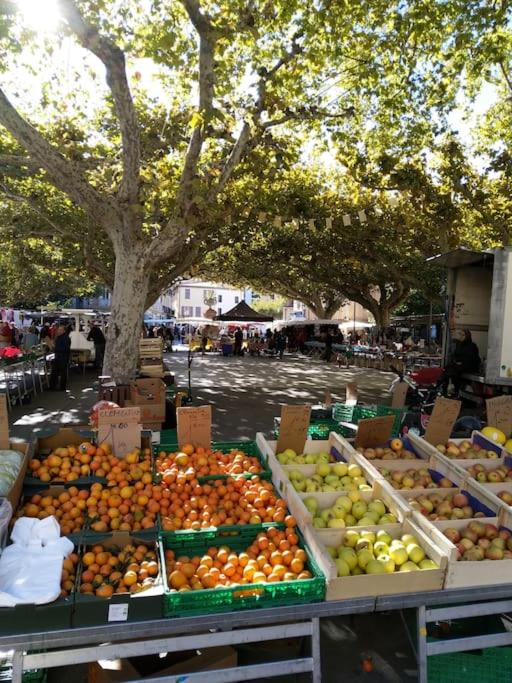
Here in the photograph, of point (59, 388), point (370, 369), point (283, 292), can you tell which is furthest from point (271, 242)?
point (283, 292)

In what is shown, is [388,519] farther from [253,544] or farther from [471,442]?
[471,442]

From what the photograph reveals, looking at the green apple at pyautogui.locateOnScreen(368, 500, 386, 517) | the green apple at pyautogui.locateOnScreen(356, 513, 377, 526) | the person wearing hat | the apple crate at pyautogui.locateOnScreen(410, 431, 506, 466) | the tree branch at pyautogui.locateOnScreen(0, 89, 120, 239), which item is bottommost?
the green apple at pyautogui.locateOnScreen(356, 513, 377, 526)

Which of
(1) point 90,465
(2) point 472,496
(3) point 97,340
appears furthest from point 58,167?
(3) point 97,340

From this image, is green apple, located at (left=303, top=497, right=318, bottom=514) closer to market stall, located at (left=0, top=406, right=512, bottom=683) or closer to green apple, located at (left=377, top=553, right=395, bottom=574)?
market stall, located at (left=0, top=406, right=512, bottom=683)

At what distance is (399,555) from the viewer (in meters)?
2.91

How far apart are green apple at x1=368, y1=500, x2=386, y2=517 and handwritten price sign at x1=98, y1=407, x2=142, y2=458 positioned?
1.99 metres

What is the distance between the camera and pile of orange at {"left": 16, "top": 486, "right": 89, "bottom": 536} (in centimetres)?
332

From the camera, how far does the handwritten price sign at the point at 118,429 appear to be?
13.6 feet

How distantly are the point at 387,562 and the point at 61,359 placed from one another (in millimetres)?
11885

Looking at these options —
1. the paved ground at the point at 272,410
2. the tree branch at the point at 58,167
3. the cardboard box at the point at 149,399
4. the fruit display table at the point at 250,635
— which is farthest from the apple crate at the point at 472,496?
the tree branch at the point at 58,167

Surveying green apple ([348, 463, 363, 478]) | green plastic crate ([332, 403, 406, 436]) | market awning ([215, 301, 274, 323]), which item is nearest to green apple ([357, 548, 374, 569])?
green apple ([348, 463, 363, 478])

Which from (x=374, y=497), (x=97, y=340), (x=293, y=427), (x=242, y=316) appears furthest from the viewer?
(x=242, y=316)

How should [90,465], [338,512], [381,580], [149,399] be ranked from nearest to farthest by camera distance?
[381,580], [338,512], [90,465], [149,399]

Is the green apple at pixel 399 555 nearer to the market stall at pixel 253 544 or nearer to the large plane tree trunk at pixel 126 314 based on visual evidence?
the market stall at pixel 253 544
